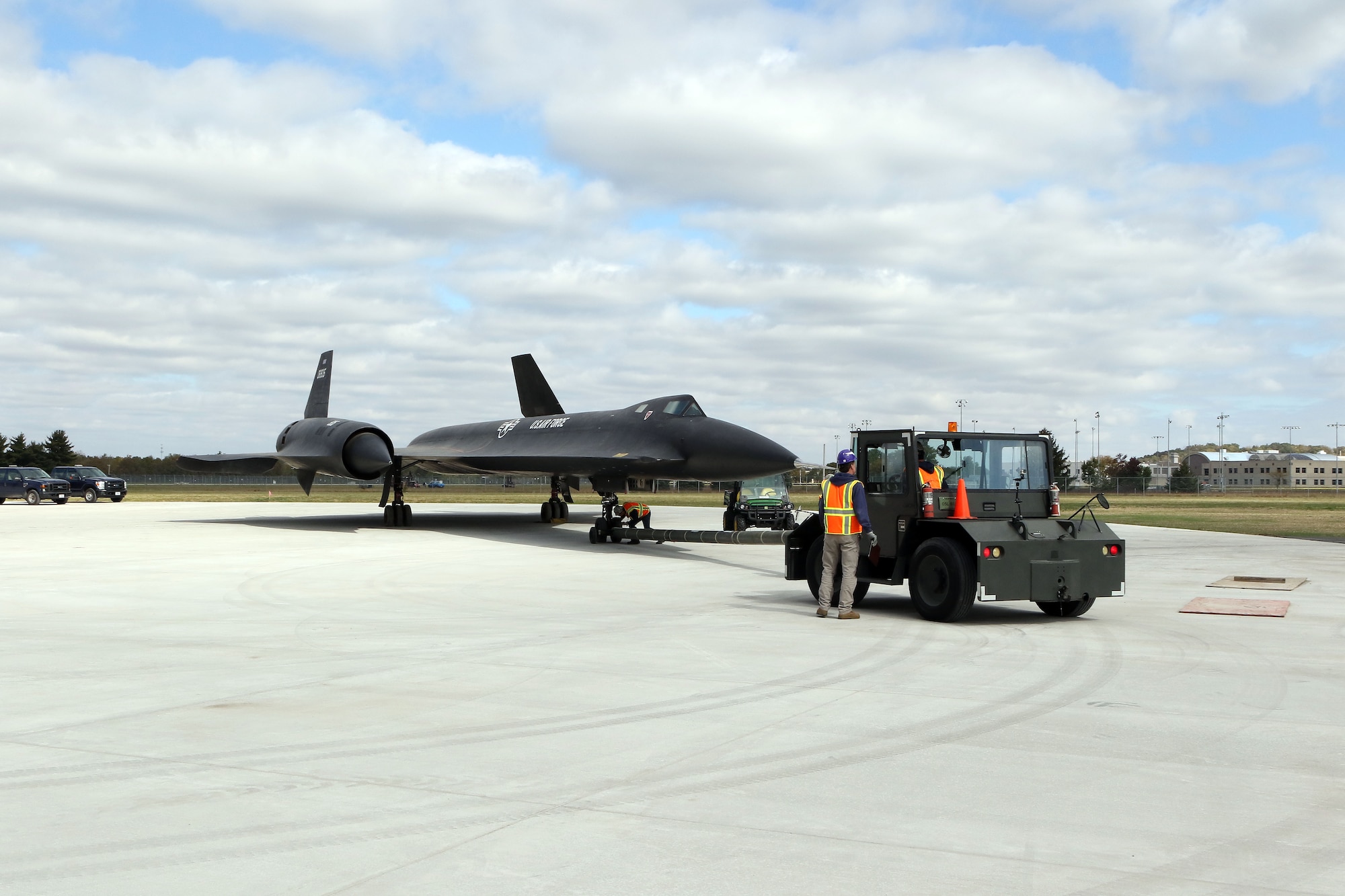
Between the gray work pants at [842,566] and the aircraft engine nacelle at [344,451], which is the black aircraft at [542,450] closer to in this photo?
the aircraft engine nacelle at [344,451]

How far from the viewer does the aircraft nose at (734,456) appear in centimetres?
2106

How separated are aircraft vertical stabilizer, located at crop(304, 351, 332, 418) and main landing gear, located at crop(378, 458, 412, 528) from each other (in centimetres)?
608

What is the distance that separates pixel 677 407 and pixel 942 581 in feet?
Result: 41.4

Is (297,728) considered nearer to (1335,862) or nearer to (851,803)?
(851,803)

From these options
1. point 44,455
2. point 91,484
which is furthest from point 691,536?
point 44,455

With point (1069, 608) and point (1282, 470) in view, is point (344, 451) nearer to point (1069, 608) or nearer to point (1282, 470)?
point (1069, 608)

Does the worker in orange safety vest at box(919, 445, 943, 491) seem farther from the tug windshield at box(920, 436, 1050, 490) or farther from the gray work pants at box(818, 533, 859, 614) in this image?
the gray work pants at box(818, 533, 859, 614)

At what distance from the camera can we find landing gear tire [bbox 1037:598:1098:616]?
11492 millimetres

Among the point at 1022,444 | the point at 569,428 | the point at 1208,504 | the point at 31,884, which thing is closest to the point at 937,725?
the point at 31,884

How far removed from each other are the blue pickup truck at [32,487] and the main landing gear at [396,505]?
925 inches

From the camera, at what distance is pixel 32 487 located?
152 feet

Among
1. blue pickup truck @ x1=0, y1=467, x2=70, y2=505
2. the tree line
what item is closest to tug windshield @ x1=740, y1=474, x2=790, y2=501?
blue pickup truck @ x1=0, y1=467, x2=70, y2=505

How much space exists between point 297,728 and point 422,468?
28.8 m

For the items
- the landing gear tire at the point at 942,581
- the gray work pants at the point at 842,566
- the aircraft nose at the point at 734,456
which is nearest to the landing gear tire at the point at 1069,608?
the landing gear tire at the point at 942,581
